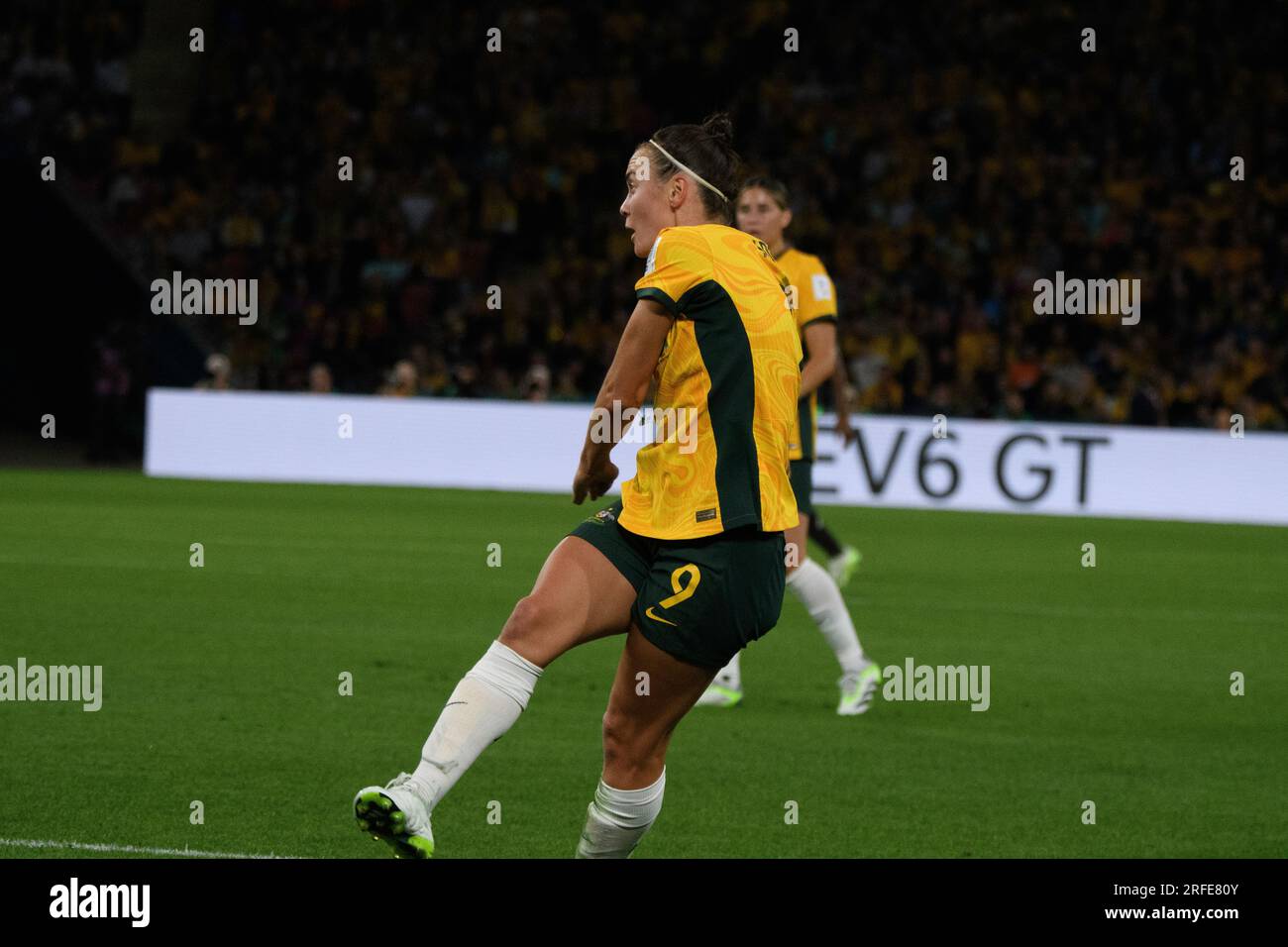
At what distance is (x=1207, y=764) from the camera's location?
333 inches

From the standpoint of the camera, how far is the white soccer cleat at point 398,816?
4.64m

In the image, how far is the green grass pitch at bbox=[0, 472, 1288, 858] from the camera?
6.82 m

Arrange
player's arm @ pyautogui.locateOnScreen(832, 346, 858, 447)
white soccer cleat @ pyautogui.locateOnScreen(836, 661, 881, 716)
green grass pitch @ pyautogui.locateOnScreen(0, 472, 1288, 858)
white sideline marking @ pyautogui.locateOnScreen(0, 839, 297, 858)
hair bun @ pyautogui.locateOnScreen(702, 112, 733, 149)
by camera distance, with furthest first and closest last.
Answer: player's arm @ pyautogui.locateOnScreen(832, 346, 858, 447) < white soccer cleat @ pyautogui.locateOnScreen(836, 661, 881, 716) < green grass pitch @ pyautogui.locateOnScreen(0, 472, 1288, 858) < white sideline marking @ pyautogui.locateOnScreen(0, 839, 297, 858) < hair bun @ pyautogui.locateOnScreen(702, 112, 733, 149)

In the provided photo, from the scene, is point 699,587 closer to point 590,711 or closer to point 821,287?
point 590,711

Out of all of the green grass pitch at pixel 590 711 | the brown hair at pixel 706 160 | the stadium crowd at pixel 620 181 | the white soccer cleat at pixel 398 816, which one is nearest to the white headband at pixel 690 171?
the brown hair at pixel 706 160

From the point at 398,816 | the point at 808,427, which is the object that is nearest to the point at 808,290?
the point at 808,427

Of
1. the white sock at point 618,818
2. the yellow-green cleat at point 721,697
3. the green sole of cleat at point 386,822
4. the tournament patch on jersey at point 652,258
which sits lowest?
the yellow-green cleat at point 721,697

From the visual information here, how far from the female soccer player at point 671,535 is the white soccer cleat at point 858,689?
4.31 meters

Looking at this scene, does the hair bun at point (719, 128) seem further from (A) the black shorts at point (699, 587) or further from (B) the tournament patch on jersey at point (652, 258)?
(A) the black shorts at point (699, 587)

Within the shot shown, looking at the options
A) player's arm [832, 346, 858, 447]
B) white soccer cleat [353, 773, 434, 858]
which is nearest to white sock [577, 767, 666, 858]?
white soccer cleat [353, 773, 434, 858]

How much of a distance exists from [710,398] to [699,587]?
0.48 meters

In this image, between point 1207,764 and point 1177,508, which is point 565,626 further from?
point 1177,508

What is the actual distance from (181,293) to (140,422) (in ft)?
8.24

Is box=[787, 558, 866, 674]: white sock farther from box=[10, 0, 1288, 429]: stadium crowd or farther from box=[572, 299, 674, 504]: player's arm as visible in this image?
box=[10, 0, 1288, 429]: stadium crowd
